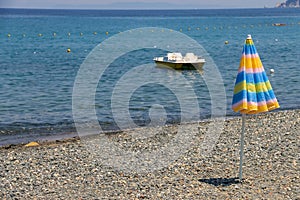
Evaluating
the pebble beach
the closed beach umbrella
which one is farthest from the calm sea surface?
the closed beach umbrella

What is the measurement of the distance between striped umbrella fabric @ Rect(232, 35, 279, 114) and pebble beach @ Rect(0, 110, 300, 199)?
1.76 metres

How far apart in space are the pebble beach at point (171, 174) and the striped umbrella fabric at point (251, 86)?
176cm

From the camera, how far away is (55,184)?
12164 millimetres

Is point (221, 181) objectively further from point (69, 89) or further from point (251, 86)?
point (69, 89)

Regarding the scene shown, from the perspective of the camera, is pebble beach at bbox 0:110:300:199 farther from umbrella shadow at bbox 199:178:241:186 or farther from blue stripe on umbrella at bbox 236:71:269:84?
blue stripe on umbrella at bbox 236:71:269:84

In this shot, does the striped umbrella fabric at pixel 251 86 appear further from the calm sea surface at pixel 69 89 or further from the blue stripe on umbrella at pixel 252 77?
the calm sea surface at pixel 69 89

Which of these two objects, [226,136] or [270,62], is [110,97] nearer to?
[226,136]

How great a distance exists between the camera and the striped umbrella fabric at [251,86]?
11172 millimetres

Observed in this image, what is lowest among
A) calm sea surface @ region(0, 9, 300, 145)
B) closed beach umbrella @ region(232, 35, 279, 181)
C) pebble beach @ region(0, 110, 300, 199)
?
calm sea surface @ region(0, 9, 300, 145)

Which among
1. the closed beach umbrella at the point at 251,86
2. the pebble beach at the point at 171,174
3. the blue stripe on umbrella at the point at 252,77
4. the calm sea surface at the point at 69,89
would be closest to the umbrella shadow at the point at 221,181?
the pebble beach at the point at 171,174

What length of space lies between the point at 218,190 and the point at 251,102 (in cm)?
198

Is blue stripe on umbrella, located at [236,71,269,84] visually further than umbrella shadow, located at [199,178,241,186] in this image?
No

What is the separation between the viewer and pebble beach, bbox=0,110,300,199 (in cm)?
1129

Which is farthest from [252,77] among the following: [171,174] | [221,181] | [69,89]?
[69,89]
